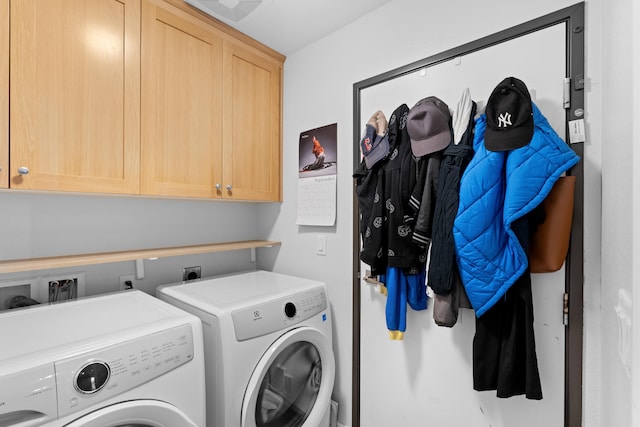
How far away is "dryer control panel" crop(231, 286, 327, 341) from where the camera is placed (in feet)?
3.97

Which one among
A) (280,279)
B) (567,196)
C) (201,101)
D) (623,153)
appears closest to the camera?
(623,153)

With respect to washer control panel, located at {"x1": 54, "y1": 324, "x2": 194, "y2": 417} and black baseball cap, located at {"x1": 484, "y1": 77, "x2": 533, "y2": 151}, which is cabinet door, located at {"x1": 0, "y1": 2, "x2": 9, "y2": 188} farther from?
black baseball cap, located at {"x1": 484, "y1": 77, "x2": 533, "y2": 151}

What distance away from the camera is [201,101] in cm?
161

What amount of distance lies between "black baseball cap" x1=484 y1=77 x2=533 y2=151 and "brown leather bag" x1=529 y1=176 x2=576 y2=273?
0.20 metres

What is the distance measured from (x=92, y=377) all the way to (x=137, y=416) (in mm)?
180

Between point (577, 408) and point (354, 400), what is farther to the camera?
point (354, 400)

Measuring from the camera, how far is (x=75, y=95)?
120cm

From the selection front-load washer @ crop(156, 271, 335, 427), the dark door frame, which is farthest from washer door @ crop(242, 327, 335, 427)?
the dark door frame

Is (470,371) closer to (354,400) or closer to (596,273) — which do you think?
(596,273)

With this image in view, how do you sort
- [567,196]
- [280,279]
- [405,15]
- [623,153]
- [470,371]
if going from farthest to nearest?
[280,279]
[405,15]
[470,371]
[567,196]
[623,153]

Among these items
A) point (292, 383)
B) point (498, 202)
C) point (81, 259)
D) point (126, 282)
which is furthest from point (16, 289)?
point (498, 202)

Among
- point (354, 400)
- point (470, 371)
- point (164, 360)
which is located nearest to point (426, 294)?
point (470, 371)

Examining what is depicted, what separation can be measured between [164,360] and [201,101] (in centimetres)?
127

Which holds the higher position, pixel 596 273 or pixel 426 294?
pixel 596 273
